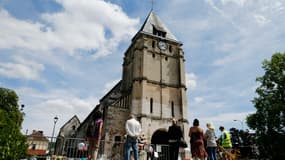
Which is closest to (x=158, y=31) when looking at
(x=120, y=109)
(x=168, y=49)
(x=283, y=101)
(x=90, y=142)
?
(x=168, y=49)

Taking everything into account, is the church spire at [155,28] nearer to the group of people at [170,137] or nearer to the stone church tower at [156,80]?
the stone church tower at [156,80]

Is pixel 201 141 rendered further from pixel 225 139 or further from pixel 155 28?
pixel 155 28

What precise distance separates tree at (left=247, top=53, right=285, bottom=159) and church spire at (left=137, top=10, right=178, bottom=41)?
1388 centimetres

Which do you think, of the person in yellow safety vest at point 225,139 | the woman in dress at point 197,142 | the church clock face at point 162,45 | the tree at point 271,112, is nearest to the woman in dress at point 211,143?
the woman in dress at point 197,142

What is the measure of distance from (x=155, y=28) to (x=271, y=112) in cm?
1856

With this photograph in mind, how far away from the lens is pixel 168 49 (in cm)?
2927

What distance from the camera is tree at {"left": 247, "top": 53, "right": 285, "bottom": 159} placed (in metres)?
18.9

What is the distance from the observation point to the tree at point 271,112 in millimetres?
18922

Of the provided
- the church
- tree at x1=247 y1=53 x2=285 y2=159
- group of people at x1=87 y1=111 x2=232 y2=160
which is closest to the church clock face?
the church

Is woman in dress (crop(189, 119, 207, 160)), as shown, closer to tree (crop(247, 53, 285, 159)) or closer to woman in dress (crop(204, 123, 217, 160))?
woman in dress (crop(204, 123, 217, 160))

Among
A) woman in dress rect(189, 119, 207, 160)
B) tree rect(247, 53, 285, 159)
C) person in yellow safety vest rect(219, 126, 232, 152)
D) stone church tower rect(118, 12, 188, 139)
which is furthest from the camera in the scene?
stone church tower rect(118, 12, 188, 139)

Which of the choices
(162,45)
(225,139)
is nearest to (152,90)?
(162,45)

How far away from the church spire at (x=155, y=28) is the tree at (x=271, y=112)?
13.9 m

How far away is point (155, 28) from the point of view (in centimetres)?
3027
